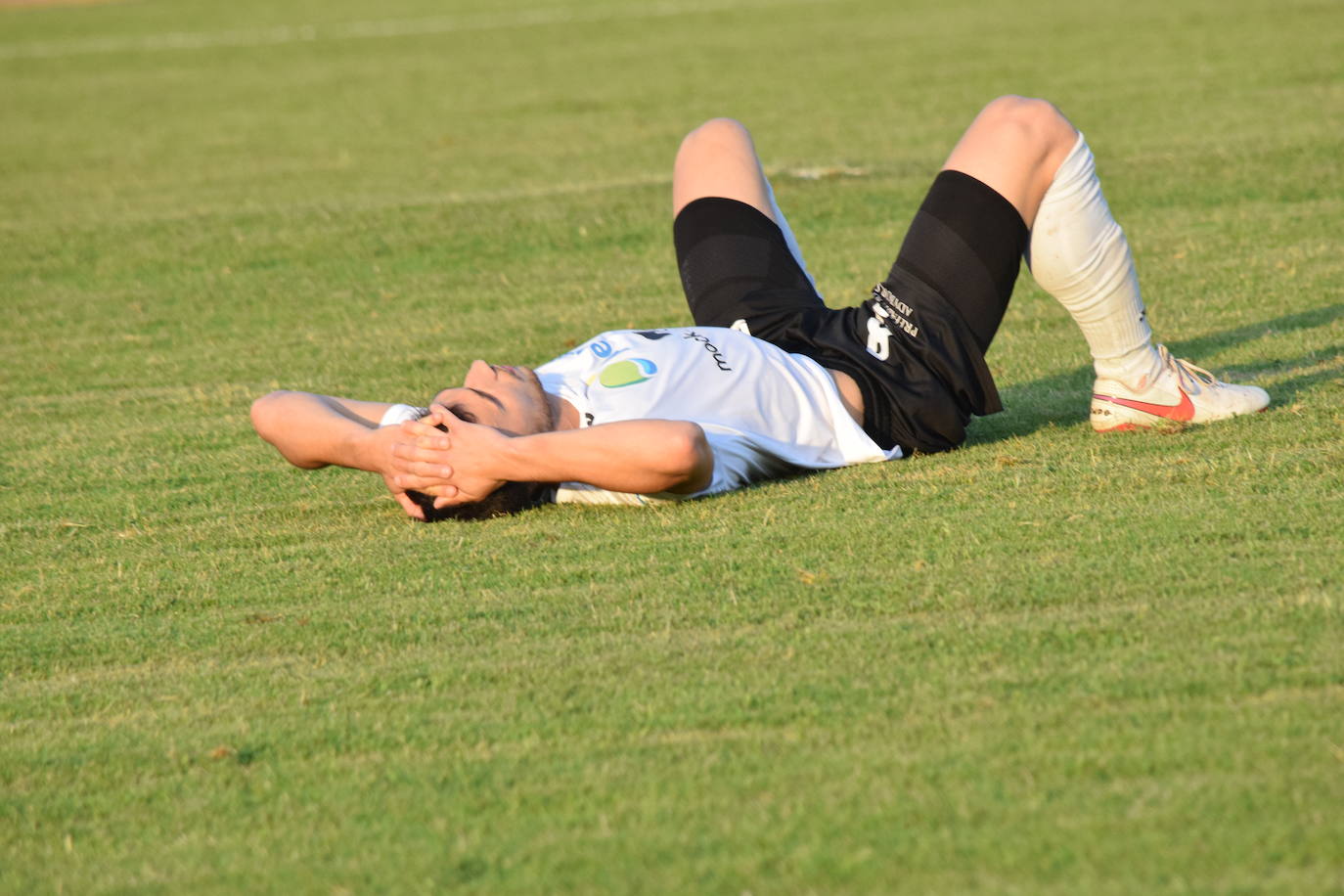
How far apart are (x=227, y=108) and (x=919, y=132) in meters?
6.88

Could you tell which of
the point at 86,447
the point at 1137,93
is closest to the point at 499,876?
the point at 86,447

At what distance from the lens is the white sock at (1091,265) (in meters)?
4.20

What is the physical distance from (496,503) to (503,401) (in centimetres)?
29

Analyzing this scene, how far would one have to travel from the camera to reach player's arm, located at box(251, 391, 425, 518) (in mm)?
4051

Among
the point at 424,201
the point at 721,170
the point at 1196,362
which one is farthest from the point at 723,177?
the point at 424,201

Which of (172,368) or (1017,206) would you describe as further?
(172,368)

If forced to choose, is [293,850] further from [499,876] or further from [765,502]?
[765,502]

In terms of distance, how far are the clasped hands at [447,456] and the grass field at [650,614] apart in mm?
141

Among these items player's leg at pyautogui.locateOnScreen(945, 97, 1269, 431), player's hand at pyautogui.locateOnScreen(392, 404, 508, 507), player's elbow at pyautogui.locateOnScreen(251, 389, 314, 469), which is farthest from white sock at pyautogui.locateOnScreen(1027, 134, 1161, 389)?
player's elbow at pyautogui.locateOnScreen(251, 389, 314, 469)

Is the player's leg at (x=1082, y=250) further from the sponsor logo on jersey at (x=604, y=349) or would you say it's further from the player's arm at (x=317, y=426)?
the player's arm at (x=317, y=426)

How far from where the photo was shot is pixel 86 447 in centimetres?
532

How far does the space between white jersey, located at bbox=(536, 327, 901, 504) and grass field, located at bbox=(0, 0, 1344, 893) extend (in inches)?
4.9

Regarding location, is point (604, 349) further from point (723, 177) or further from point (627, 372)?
point (723, 177)

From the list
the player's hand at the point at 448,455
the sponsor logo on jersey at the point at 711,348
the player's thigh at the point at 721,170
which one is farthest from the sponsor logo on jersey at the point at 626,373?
the player's thigh at the point at 721,170
